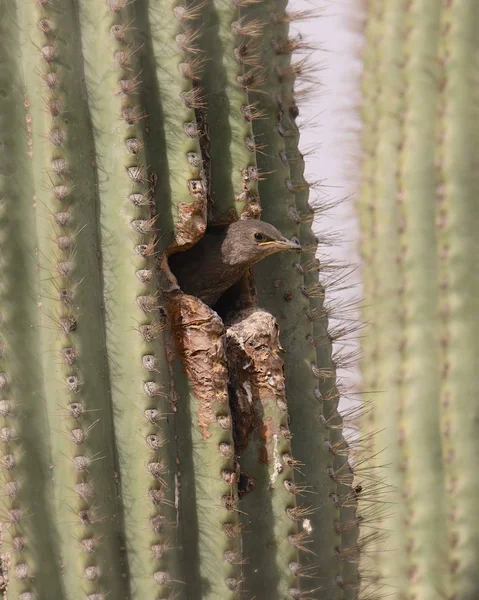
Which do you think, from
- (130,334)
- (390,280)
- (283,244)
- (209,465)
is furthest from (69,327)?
(390,280)

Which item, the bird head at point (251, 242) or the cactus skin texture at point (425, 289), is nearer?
the bird head at point (251, 242)

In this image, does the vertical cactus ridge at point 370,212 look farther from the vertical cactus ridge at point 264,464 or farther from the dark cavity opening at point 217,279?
the vertical cactus ridge at point 264,464

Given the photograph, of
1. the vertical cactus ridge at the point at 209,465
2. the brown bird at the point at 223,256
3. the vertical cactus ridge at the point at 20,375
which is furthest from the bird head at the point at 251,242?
the vertical cactus ridge at the point at 20,375

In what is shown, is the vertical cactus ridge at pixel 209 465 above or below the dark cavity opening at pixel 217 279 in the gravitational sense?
below

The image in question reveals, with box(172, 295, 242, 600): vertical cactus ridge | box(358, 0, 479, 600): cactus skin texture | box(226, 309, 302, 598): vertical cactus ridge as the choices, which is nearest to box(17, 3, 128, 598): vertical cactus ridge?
box(172, 295, 242, 600): vertical cactus ridge

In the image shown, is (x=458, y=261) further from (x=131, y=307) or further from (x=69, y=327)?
(x=69, y=327)

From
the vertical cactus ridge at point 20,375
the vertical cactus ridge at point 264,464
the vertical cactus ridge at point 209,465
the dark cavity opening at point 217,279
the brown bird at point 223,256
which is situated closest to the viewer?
the vertical cactus ridge at point 20,375

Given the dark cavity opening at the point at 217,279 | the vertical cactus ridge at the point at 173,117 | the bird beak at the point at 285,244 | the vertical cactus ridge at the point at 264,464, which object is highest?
the vertical cactus ridge at the point at 173,117

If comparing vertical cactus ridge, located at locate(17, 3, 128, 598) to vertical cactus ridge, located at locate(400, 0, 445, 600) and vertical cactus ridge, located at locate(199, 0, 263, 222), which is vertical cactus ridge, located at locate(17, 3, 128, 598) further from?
vertical cactus ridge, located at locate(400, 0, 445, 600)

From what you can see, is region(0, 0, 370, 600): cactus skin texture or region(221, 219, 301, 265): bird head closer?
region(0, 0, 370, 600): cactus skin texture
